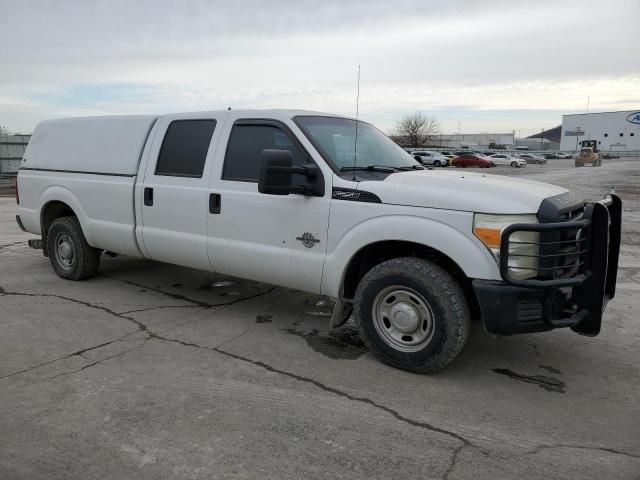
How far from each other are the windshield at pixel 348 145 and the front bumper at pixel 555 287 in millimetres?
1548

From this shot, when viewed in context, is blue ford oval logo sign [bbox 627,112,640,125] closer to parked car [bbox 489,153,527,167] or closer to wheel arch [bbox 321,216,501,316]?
parked car [bbox 489,153,527,167]

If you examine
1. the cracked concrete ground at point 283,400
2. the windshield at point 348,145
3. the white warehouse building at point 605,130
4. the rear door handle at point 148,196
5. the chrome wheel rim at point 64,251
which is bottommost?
the cracked concrete ground at point 283,400

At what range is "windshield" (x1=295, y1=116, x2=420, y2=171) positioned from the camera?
4.46 meters

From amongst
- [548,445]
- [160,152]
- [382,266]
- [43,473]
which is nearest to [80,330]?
[160,152]

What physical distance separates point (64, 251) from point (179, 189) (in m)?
2.34

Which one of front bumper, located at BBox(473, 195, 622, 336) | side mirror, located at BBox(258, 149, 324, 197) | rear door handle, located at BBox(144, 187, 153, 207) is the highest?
side mirror, located at BBox(258, 149, 324, 197)

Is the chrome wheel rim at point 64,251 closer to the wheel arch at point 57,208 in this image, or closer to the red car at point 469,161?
the wheel arch at point 57,208

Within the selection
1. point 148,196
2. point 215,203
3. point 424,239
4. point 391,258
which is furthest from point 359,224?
point 148,196

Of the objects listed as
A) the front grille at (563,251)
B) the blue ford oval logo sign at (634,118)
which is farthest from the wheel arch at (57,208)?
the blue ford oval logo sign at (634,118)

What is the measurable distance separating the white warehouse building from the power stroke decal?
122m

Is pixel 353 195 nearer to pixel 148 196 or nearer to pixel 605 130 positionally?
pixel 148 196

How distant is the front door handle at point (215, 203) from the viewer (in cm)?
489

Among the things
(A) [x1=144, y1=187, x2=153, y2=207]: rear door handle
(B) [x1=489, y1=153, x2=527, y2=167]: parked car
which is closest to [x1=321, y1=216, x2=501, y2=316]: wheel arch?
(A) [x1=144, y1=187, x2=153, y2=207]: rear door handle

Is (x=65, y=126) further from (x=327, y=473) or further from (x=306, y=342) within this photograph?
(x=327, y=473)
